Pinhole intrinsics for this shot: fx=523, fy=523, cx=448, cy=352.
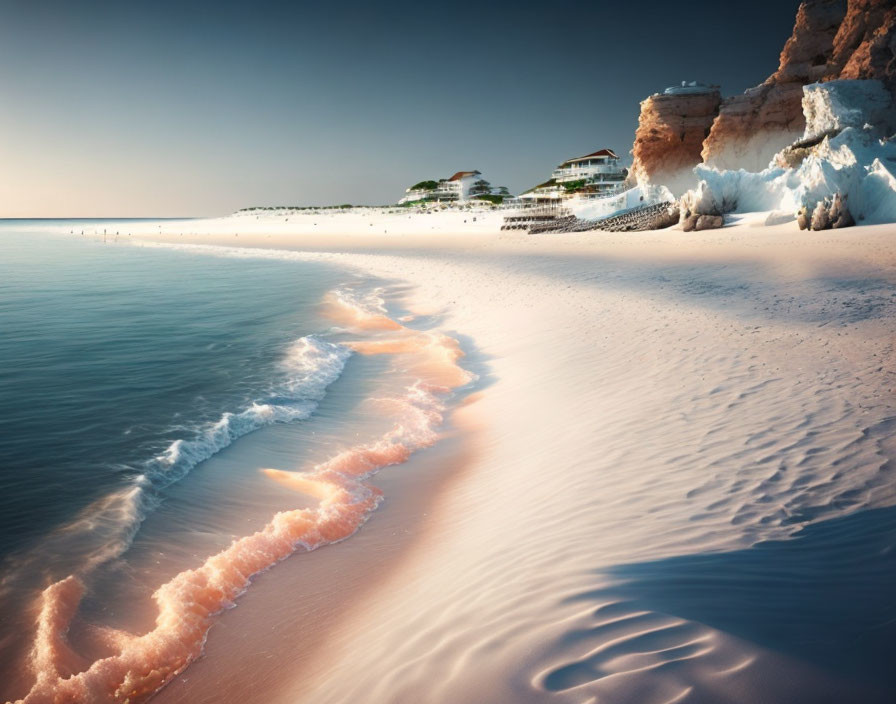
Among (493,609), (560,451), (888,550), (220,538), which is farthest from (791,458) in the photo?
(220,538)

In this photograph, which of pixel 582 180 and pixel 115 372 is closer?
pixel 115 372

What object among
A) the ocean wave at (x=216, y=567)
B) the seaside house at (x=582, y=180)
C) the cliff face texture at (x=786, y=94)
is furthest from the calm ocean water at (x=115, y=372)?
the seaside house at (x=582, y=180)

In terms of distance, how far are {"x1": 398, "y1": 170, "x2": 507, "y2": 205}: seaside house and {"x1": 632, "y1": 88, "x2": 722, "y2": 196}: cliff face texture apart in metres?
34.8

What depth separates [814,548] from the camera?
3381 millimetres

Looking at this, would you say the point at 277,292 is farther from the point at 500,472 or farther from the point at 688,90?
the point at 688,90

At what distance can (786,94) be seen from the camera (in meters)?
41.5

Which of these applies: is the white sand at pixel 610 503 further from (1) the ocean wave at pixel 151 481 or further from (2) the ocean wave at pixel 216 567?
(1) the ocean wave at pixel 151 481

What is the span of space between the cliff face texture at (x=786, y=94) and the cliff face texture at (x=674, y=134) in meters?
4.16

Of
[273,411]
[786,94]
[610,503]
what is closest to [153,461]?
[273,411]

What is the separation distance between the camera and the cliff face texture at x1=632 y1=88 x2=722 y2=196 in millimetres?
47906

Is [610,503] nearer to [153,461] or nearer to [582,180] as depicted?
[153,461]

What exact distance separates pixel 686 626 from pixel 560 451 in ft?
11.4

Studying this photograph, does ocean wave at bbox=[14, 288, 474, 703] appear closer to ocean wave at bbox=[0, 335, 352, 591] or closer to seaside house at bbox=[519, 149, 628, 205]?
ocean wave at bbox=[0, 335, 352, 591]

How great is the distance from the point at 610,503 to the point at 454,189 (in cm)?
9088
